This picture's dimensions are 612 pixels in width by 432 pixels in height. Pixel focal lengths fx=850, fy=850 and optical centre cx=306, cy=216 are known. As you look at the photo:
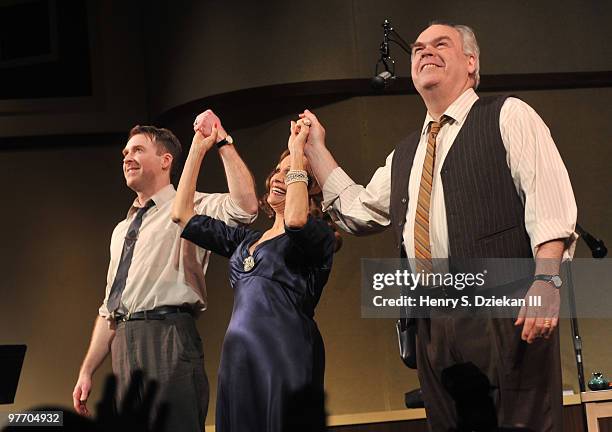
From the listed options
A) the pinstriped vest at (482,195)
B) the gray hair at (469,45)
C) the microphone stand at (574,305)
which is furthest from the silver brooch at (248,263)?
the microphone stand at (574,305)

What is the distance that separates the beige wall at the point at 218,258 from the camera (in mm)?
4656

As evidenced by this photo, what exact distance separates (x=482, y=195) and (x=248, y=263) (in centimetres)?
83

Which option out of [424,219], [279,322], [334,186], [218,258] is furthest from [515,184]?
[218,258]

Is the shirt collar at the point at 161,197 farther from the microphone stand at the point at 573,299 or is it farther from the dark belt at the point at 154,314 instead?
the microphone stand at the point at 573,299

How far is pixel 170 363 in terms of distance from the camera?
283cm

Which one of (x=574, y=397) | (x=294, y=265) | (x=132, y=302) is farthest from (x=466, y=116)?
(x=574, y=397)

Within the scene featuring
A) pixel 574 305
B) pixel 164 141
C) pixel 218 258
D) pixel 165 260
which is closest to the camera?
pixel 165 260

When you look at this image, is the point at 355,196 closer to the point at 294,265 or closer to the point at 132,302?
the point at 294,265

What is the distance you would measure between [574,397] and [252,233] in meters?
1.47

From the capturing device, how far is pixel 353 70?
4.72m

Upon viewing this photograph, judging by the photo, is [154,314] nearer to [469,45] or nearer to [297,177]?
[297,177]

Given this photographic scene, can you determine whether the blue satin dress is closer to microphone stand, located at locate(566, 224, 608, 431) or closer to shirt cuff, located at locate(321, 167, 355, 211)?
shirt cuff, located at locate(321, 167, 355, 211)

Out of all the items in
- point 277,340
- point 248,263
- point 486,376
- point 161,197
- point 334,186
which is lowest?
point 486,376

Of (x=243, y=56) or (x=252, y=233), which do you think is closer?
(x=252, y=233)
